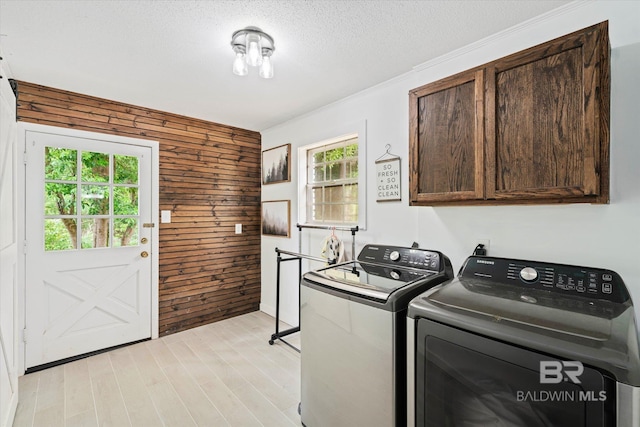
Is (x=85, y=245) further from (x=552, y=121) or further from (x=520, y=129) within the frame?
(x=552, y=121)

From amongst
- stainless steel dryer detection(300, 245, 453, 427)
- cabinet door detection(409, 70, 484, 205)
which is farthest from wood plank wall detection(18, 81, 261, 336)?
cabinet door detection(409, 70, 484, 205)

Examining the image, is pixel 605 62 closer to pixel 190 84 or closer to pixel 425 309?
pixel 425 309

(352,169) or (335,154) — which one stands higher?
(335,154)

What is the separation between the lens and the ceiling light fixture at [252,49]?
1.76 m

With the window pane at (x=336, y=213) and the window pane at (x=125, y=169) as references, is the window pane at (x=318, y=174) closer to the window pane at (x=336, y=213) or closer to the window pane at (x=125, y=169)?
the window pane at (x=336, y=213)

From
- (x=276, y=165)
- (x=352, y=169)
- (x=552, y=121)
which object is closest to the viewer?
(x=552, y=121)

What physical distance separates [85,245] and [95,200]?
1.38 ft

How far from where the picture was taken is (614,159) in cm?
144

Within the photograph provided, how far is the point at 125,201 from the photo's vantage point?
300 centimetres

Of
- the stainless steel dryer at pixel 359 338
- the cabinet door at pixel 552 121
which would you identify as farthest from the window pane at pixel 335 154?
the cabinet door at pixel 552 121

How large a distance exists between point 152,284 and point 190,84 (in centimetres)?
203

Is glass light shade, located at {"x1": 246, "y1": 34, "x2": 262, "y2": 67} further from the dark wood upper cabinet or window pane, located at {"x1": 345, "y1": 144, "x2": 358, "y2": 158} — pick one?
window pane, located at {"x1": 345, "y1": 144, "x2": 358, "y2": 158}

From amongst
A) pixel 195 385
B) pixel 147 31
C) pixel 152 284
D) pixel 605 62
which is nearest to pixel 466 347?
pixel 605 62

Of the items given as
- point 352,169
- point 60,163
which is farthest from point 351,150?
point 60,163
